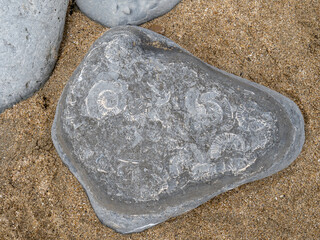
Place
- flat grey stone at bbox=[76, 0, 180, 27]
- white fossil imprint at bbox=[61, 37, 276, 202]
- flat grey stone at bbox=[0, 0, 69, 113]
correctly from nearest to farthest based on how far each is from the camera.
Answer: white fossil imprint at bbox=[61, 37, 276, 202]
flat grey stone at bbox=[0, 0, 69, 113]
flat grey stone at bbox=[76, 0, 180, 27]

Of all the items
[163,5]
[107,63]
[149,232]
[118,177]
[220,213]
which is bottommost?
[149,232]

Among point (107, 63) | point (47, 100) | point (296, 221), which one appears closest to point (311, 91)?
point (296, 221)

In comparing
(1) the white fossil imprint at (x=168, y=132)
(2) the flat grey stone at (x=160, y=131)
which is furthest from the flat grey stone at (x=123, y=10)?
(1) the white fossil imprint at (x=168, y=132)

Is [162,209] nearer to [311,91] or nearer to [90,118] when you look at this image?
[90,118]

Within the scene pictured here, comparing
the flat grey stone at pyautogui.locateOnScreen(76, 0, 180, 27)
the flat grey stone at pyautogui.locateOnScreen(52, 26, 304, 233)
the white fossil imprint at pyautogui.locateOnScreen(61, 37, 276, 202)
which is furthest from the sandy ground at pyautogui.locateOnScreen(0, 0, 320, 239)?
the white fossil imprint at pyautogui.locateOnScreen(61, 37, 276, 202)

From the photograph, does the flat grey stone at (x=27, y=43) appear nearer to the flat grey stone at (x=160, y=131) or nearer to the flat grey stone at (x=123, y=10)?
the flat grey stone at (x=123, y=10)

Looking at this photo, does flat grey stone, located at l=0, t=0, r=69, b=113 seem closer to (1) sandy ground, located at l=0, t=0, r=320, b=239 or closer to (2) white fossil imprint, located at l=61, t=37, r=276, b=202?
(1) sandy ground, located at l=0, t=0, r=320, b=239
